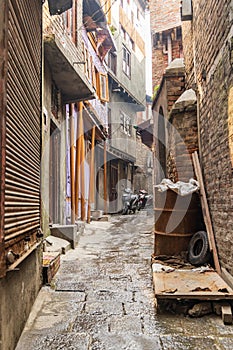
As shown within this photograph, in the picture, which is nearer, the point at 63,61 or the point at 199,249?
the point at 199,249

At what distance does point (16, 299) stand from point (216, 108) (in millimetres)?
3576

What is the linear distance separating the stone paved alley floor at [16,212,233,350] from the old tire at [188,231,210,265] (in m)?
0.76

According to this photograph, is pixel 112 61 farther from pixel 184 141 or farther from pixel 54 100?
pixel 184 141

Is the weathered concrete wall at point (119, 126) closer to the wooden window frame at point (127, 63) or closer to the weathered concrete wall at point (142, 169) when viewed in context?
the wooden window frame at point (127, 63)

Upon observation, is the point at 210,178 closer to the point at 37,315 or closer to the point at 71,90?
the point at 37,315

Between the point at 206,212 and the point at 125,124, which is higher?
the point at 125,124

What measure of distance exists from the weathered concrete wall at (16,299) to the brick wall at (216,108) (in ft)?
8.04

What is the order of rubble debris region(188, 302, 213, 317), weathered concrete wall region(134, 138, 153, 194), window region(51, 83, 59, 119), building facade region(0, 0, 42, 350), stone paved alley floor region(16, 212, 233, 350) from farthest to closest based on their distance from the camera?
weathered concrete wall region(134, 138, 153, 194), window region(51, 83, 59, 119), rubble debris region(188, 302, 213, 317), stone paved alley floor region(16, 212, 233, 350), building facade region(0, 0, 42, 350)

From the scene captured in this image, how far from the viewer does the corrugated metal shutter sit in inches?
100.0

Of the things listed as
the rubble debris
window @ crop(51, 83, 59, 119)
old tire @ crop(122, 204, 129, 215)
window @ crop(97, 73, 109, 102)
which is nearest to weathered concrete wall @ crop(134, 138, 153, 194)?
old tire @ crop(122, 204, 129, 215)

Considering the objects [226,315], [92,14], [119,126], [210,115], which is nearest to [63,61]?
[210,115]

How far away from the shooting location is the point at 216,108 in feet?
14.8

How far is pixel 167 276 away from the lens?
4.27 metres

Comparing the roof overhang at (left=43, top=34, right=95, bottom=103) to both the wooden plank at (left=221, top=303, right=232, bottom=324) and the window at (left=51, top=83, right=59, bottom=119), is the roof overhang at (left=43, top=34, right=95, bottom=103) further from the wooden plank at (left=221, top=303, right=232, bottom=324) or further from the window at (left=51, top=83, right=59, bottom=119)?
the wooden plank at (left=221, top=303, right=232, bottom=324)
